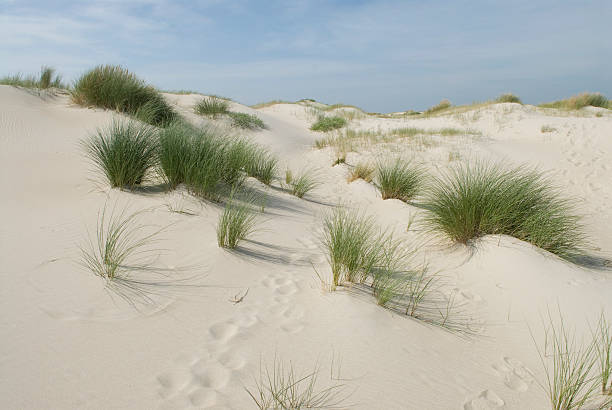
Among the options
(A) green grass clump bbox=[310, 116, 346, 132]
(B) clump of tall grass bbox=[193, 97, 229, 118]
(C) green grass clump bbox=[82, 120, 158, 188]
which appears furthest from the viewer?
(A) green grass clump bbox=[310, 116, 346, 132]

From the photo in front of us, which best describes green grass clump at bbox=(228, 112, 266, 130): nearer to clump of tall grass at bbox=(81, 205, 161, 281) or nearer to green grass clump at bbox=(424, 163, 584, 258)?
clump of tall grass at bbox=(81, 205, 161, 281)

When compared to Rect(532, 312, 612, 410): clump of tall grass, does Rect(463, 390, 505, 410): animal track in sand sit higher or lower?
lower

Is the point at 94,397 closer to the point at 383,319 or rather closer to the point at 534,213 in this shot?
the point at 383,319

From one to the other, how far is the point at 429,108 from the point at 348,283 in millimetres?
Answer: 22962

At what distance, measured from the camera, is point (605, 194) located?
729 cm

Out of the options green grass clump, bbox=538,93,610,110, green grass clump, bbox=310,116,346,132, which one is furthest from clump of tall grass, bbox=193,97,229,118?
green grass clump, bbox=538,93,610,110

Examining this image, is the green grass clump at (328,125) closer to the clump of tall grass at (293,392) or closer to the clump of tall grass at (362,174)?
the clump of tall grass at (362,174)

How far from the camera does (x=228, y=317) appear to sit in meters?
2.50

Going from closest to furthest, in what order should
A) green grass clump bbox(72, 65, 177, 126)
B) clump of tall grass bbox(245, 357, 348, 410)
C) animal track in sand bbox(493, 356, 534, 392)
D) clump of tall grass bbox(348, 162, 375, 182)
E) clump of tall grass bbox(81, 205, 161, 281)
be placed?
clump of tall grass bbox(245, 357, 348, 410) < animal track in sand bbox(493, 356, 534, 392) < clump of tall grass bbox(81, 205, 161, 281) < clump of tall grass bbox(348, 162, 375, 182) < green grass clump bbox(72, 65, 177, 126)

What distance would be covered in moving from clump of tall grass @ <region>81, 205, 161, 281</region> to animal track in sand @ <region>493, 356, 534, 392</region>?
2.61 meters

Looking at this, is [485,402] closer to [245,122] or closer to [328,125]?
[245,122]

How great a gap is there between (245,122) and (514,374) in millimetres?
11023

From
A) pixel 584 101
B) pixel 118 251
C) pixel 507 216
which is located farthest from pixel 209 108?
pixel 584 101

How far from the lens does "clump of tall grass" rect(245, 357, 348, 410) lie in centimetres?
173
